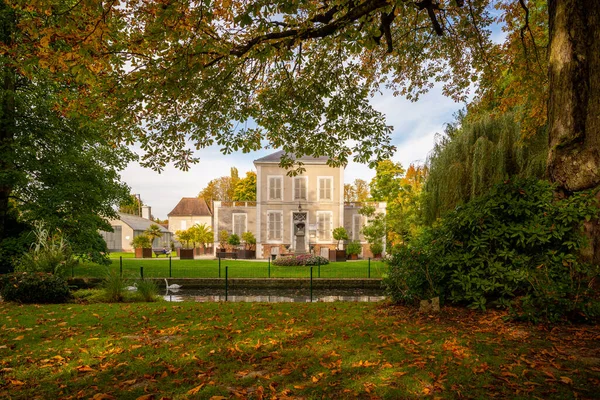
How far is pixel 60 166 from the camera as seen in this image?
37.9ft

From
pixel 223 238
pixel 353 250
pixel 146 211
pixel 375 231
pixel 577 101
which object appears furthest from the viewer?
pixel 146 211

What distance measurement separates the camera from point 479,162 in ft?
35.2

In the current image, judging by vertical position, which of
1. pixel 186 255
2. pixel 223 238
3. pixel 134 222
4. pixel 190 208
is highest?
pixel 190 208

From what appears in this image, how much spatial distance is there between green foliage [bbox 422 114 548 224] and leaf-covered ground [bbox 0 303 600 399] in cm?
651

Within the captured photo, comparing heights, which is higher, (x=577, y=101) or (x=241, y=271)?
(x=577, y=101)

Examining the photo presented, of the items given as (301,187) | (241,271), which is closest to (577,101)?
(241,271)

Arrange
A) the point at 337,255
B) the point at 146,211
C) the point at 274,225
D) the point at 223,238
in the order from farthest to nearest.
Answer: the point at 146,211 < the point at 223,238 < the point at 274,225 < the point at 337,255

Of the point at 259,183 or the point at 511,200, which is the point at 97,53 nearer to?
the point at 511,200

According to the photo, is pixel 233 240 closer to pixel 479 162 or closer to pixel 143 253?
pixel 143 253

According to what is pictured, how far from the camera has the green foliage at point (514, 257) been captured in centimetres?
440

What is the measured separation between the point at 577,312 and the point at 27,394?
5.88 metres

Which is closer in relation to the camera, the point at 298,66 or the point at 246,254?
the point at 298,66

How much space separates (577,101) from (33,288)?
415 inches

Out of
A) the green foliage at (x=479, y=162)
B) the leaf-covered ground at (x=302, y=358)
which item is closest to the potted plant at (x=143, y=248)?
the green foliage at (x=479, y=162)
